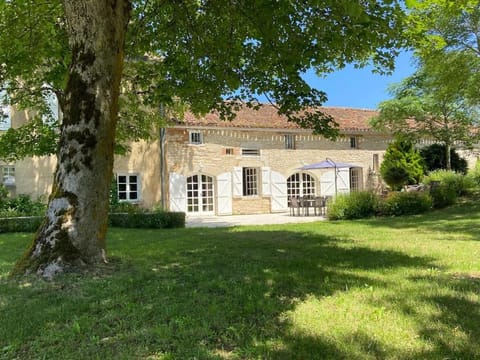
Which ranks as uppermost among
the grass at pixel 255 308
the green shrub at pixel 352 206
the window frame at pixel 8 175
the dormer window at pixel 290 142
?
the dormer window at pixel 290 142

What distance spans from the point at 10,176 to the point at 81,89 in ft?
43.9

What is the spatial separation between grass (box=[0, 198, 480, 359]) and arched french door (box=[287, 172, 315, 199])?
1418 cm

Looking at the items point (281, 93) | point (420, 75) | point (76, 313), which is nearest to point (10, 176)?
point (281, 93)

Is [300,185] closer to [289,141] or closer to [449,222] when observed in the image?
[289,141]

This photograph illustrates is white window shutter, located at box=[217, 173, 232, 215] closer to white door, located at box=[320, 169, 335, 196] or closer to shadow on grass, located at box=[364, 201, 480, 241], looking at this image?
white door, located at box=[320, 169, 335, 196]

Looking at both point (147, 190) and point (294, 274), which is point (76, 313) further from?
point (147, 190)

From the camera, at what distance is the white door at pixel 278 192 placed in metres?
19.6

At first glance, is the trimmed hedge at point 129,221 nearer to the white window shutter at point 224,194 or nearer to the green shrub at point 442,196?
the white window shutter at point 224,194

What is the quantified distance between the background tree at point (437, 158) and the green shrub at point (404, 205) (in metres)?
8.58

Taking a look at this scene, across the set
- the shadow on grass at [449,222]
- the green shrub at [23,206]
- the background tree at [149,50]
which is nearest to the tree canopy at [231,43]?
the background tree at [149,50]

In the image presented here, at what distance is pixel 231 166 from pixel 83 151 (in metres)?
13.9

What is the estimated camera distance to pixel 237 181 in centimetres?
1891

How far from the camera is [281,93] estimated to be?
743 cm

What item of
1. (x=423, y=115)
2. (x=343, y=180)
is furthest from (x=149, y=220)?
(x=423, y=115)
